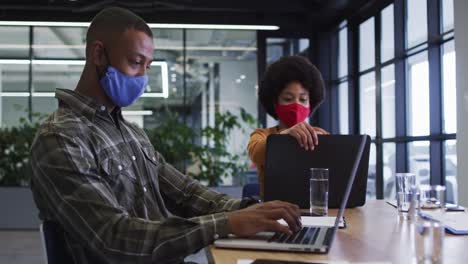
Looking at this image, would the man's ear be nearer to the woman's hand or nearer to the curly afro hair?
the woman's hand

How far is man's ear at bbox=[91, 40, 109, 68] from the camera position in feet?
4.96

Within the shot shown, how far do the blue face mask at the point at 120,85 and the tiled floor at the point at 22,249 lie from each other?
262 cm

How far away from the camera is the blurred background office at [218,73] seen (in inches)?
225

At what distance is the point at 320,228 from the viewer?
4.39 ft

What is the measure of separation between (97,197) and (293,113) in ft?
3.26

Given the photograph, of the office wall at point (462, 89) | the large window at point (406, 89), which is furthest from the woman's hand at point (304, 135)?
the office wall at point (462, 89)

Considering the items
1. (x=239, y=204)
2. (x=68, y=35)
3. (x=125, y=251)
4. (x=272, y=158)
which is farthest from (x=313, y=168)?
(x=68, y=35)

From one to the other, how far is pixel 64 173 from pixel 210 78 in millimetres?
6443

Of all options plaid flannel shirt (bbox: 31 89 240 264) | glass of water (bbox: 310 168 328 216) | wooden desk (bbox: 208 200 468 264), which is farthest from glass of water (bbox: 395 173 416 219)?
plaid flannel shirt (bbox: 31 89 240 264)

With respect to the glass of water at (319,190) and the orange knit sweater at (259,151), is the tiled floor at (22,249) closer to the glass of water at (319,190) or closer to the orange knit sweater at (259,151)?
the orange knit sweater at (259,151)

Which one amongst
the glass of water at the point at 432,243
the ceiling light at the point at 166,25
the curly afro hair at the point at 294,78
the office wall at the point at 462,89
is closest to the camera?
the glass of water at the point at 432,243

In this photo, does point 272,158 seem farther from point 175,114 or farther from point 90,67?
point 175,114

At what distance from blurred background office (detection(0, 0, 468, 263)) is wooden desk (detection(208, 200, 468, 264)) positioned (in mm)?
3849

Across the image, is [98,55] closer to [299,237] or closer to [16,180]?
[299,237]
